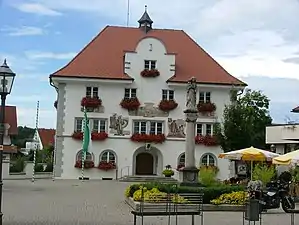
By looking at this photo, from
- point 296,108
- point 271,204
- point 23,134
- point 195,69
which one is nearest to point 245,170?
point 296,108

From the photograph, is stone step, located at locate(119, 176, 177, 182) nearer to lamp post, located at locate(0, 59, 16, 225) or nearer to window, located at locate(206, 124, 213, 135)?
window, located at locate(206, 124, 213, 135)

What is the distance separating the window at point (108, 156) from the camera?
49406 millimetres

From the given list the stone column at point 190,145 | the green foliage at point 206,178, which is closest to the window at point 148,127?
the green foliage at point 206,178

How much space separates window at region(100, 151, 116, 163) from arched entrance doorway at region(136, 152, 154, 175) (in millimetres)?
2616

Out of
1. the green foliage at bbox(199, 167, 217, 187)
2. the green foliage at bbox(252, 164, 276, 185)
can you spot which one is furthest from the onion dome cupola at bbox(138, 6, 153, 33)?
the green foliage at bbox(199, 167, 217, 187)

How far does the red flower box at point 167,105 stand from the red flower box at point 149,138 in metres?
2.25

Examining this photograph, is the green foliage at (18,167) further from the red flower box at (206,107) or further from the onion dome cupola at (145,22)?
the red flower box at (206,107)

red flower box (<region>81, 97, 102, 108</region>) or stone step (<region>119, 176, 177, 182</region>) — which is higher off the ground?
red flower box (<region>81, 97, 102, 108</region>)

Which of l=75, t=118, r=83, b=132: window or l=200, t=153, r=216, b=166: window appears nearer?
l=75, t=118, r=83, b=132: window

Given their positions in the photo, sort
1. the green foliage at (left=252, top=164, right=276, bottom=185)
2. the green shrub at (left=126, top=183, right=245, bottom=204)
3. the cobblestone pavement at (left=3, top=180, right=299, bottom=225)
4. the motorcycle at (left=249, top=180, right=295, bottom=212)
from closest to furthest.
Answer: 1. the cobblestone pavement at (left=3, top=180, right=299, bottom=225)
2. the motorcycle at (left=249, top=180, right=295, bottom=212)
3. the green shrub at (left=126, top=183, right=245, bottom=204)
4. the green foliage at (left=252, top=164, right=276, bottom=185)

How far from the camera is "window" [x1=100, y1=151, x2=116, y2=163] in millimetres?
49406

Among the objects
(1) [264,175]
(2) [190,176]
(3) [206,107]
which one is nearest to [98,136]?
(3) [206,107]

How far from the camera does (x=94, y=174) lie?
48.7 m

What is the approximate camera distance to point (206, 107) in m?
50.6
